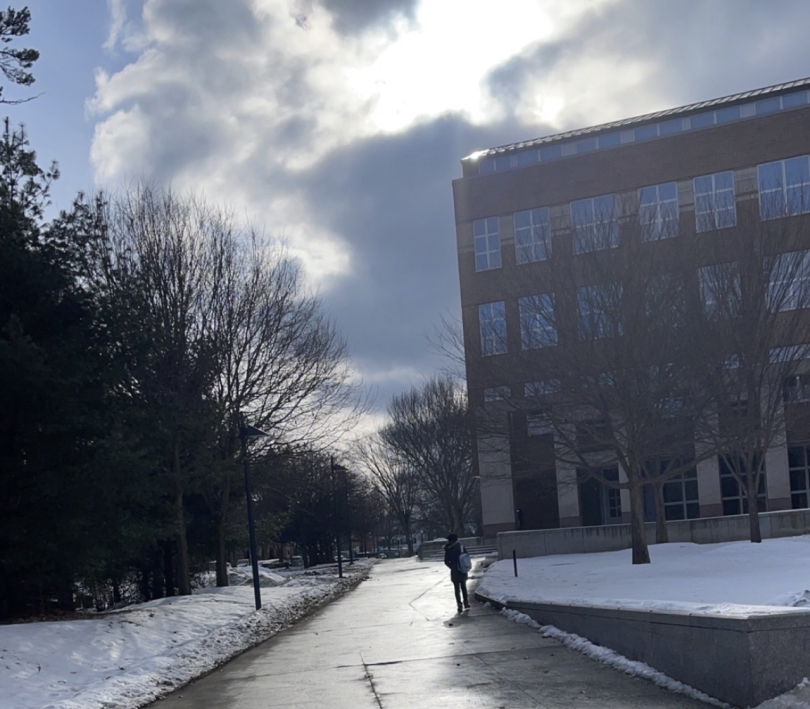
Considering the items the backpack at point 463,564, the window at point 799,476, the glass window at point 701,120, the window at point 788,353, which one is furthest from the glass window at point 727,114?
the backpack at point 463,564

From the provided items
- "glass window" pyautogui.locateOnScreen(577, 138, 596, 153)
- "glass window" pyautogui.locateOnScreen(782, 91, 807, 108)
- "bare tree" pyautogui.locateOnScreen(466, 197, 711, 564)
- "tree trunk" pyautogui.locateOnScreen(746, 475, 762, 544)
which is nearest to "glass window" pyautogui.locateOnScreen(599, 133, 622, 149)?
"glass window" pyautogui.locateOnScreen(577, 138, 596, 153)

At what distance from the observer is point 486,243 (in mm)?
52688

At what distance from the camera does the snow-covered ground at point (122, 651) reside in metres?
11.7

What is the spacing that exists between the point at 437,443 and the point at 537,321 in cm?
3766

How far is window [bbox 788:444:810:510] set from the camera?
4638 centimetres

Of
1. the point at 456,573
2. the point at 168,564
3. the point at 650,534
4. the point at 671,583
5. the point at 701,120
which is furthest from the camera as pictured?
the point at 701,120

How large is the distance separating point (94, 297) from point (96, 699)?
10.9 metres

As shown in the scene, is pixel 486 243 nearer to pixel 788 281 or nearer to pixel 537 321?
pixel 537 321

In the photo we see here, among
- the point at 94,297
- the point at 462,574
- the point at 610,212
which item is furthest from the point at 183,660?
the point at 610,212

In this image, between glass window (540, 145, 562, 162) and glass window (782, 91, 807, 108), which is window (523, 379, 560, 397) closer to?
glass window (540, 145, 562, 162)

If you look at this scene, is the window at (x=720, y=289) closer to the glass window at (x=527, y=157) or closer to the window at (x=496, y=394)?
the window at (x=496, y=394)

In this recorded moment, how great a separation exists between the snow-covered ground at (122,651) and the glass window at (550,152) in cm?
3766

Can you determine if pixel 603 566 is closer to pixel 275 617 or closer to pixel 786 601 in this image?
pixel 275 617

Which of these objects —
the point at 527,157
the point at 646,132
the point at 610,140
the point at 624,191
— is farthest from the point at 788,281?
the point at 527,157
